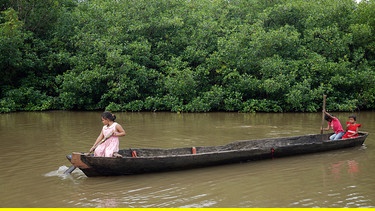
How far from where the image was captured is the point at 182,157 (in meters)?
7.58

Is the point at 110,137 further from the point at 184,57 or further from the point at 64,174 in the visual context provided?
the point at 184,57

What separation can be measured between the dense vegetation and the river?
18.8 feet

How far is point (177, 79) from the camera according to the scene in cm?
1816

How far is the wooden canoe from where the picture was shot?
23.3ft

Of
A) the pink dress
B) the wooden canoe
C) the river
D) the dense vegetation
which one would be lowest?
the river

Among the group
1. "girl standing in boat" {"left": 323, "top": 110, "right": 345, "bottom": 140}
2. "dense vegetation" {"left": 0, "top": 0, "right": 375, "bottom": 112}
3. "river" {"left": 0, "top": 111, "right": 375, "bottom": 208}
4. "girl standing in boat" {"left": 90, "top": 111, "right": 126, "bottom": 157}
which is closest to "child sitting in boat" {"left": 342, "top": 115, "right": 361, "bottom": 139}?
"girl standing in boat" {"left": 323, "top": 110, "right": 345, "bottom": 140}

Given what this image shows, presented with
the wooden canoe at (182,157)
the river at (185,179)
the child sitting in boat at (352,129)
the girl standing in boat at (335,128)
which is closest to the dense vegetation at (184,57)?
the river at (185,179)

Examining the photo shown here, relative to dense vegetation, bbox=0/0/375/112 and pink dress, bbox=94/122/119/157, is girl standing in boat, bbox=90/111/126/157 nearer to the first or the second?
pink dress, bbox=94/122/119/157

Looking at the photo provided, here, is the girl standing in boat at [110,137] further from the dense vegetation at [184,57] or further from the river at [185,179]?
the dense vegetation at [184,57]

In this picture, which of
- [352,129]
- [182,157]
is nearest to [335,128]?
[352,129]

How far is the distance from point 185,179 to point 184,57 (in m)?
13.1

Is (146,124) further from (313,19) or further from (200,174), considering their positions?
(313,19)

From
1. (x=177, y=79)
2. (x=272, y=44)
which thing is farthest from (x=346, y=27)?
(x=177, y=79)

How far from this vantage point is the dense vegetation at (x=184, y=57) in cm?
1806
